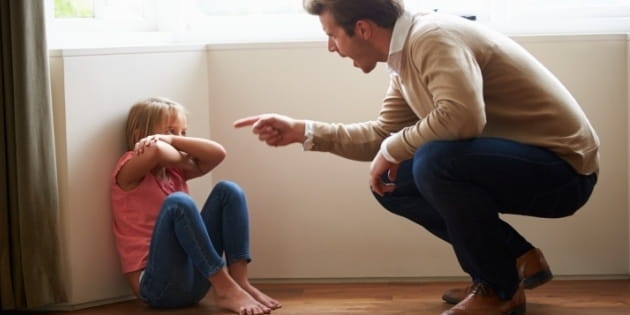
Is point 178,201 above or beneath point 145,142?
beneath

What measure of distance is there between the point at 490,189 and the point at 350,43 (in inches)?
19.7

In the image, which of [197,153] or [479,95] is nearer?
[479,95]

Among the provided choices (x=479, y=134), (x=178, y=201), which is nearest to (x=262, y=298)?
(x=178, y=201)

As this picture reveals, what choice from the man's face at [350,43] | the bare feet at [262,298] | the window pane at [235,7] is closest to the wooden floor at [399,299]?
the bare feet at [262,298]

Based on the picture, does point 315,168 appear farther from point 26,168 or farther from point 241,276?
point 26,168

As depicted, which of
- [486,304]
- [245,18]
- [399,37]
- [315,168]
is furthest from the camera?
[245,18]

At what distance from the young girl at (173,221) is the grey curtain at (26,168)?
22 centimetres

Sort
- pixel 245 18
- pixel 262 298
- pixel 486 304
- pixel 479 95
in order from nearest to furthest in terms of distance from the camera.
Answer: pixel 479 95
pixel 486 304
pixel 262 298
pixel 245 18

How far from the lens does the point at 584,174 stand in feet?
8.25

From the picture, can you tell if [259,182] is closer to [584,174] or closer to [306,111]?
[306,111]

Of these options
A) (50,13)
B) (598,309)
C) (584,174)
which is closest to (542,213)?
(584,174)

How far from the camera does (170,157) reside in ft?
9.48

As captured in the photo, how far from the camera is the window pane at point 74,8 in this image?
10.7ft

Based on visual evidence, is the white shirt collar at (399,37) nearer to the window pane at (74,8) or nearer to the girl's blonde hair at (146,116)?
the girl's blonde hair at (146,116)
